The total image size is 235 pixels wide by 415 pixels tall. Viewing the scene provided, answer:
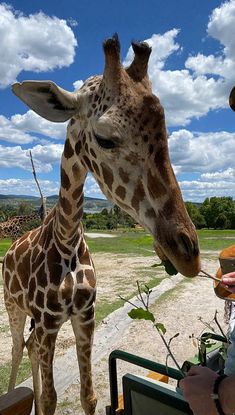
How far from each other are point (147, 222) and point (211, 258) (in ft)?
48.5

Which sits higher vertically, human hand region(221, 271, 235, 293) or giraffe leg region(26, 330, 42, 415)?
human hand region(221, 271, 235, 293)

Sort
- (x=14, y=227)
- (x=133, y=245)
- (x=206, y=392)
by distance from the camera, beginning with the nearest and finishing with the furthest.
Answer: (x=206, y=392)
(x=14, y=227)
(x=133, y=245)

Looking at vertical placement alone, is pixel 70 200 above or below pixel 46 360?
above

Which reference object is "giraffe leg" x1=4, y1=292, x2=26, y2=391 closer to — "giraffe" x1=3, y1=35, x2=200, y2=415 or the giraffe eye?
"giraffe" x1=3, y1=35, x2=200, y2=415

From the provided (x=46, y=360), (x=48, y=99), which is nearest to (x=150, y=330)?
(x=46, y=360)

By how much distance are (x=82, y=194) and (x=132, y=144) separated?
1.01m

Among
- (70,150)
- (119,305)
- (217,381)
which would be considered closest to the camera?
(217,381)

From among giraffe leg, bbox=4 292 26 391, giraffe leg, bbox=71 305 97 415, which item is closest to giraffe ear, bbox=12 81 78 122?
giraffe leg, bbox=71 305 97 415

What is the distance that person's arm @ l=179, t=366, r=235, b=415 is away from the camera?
49.3 inches

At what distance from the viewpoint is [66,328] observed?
6.60 meters

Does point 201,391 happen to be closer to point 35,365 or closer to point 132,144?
point 132,144

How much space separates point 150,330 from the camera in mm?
6531

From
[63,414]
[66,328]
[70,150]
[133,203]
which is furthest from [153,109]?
[66,328]

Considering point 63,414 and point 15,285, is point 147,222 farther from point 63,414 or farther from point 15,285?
point 63,414
